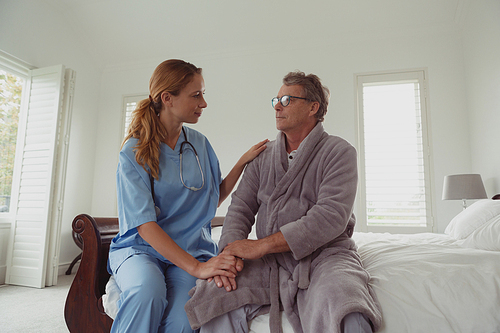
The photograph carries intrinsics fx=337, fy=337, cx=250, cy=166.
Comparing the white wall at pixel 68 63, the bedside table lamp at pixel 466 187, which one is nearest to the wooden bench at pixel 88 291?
the bedside table lamp at pixel 466 187

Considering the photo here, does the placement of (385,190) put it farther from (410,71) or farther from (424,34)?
(424,34)

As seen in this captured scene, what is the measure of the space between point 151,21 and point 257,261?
3.94 meters

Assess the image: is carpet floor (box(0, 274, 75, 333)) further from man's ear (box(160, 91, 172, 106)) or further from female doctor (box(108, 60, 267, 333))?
man's ear (box(160, 91, 172, 106))

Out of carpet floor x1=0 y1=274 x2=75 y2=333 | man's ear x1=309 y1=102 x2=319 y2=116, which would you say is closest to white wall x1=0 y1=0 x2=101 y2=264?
carpet floor x1=0 y1=274 x2=75 y2=333

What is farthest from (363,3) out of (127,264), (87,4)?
(127,264)

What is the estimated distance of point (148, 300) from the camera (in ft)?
3.65

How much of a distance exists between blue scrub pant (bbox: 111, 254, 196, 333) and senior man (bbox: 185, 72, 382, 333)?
76mm

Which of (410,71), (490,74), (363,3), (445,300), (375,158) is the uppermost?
(363,3)

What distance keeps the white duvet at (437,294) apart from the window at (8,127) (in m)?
3.07

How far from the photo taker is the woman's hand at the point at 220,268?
115 cm

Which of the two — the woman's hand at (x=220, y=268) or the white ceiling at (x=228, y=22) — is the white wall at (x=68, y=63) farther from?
the woman's hand at (x=220, y=268)

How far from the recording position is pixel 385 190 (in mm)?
3738

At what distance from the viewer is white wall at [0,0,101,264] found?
353cm

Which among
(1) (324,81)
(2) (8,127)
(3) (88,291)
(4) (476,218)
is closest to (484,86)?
(1) (324,81)
